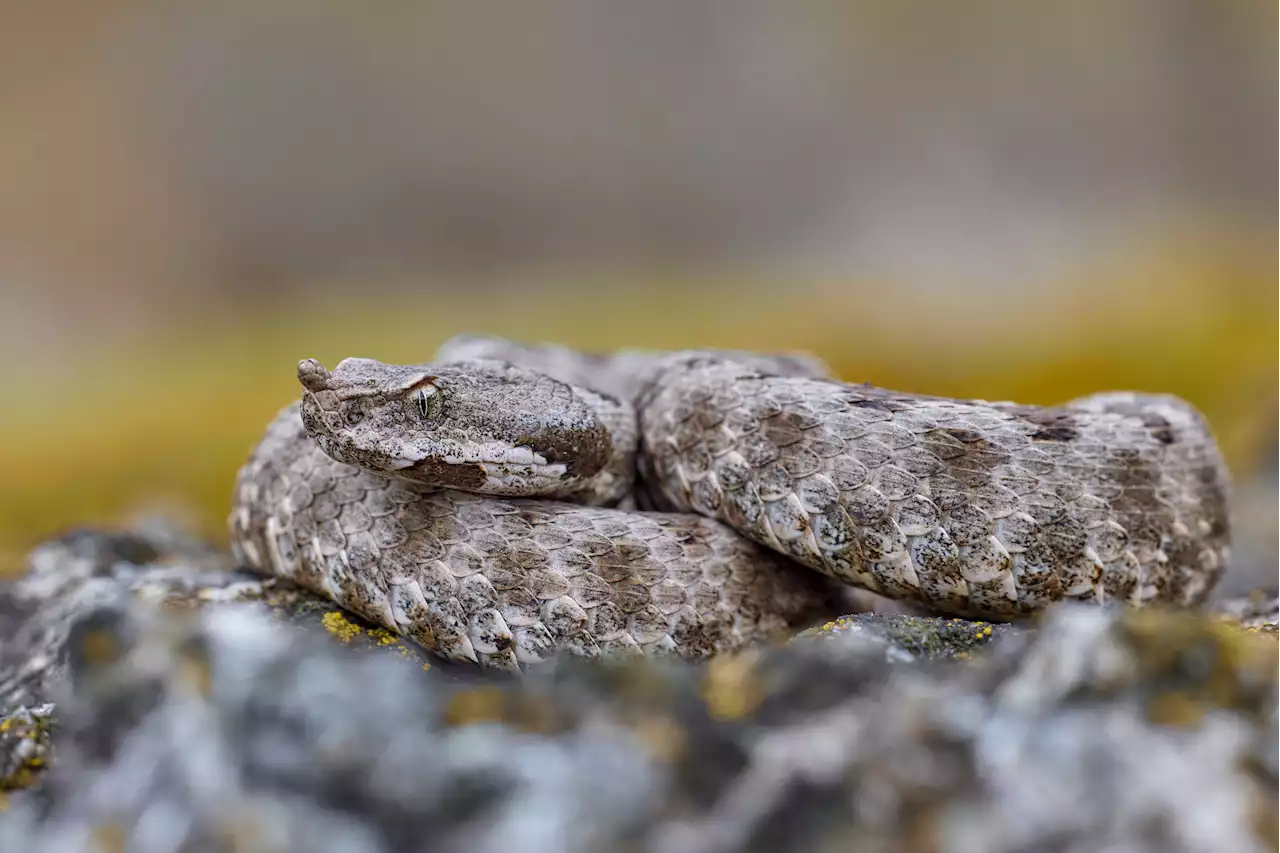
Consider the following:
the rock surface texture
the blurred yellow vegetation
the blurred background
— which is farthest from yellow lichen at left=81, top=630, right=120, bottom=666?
the blurred background

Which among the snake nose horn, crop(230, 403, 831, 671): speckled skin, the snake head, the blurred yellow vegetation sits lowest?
the blurred yellow vegetation

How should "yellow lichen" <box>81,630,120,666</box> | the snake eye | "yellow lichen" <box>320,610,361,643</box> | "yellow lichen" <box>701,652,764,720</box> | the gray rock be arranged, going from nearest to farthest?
the gray rock < "yellow lichen" <box>701,652,764,720</box> < "yellow lichen" <box>81,630,120,666</box> < the snake eye < "yellow lichen" <box>320,610,361,643</box>

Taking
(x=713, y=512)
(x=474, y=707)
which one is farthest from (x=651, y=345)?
(x=474, y=707)

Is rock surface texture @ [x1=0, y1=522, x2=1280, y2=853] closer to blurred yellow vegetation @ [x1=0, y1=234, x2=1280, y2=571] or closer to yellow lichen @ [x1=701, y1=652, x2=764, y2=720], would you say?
yellow lichen @ [x1=701, y1=652, x2=764, y2=720]

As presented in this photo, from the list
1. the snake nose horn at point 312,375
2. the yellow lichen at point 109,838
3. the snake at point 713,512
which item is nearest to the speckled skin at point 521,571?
the snake at point 713,512

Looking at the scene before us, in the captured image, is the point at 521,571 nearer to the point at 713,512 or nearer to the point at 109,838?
the point at 713,512

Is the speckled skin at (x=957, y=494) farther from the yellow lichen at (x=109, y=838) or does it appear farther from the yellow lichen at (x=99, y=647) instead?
the yellow lichen at (x=109, y=838)
